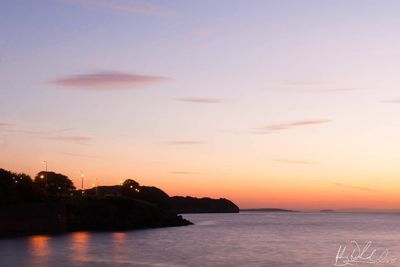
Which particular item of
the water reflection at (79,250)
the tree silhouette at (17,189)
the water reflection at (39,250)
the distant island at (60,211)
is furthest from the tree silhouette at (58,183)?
the water reflection at (79,250)

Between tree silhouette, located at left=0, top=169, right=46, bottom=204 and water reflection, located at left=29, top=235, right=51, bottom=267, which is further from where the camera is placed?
tree silhouette, located at left=0, top=169, right=46, bottom=204

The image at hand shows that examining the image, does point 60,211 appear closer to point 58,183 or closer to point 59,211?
point 59,211

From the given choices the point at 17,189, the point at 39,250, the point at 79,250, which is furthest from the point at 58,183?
the point at 39,250

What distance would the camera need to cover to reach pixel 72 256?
2785 inches

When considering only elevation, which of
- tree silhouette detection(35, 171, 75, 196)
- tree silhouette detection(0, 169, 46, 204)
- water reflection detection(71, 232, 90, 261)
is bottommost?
water reflection detection(71, 232, 90, 261)

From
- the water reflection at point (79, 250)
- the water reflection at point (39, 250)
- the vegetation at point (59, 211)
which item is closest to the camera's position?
the water reflection at point (39, 250)

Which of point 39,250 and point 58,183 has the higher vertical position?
point 58,183

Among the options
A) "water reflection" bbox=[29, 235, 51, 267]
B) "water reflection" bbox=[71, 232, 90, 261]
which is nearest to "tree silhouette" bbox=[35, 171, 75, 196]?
"water reflection" bbox=[29, 235, 51, 267]

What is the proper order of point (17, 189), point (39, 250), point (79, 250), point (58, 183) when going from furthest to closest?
point (58, 183)
point (17, 189)
point (79, 250)
point (39, 250)

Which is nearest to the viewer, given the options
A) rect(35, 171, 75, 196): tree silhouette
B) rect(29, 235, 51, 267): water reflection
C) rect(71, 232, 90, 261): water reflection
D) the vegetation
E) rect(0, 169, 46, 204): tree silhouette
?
rect(29, 235, 51, 267): water reflection

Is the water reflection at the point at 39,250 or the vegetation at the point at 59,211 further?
the vegetation at the point at 59,211

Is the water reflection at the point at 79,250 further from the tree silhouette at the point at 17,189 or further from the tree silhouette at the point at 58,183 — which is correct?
the tree silhouette at the point at 58,183

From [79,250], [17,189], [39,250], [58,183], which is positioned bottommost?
[79,250]

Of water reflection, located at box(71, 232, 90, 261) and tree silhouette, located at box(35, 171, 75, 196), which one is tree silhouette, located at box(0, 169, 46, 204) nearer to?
water reflection, located at box(71, 232, 90, 261)
